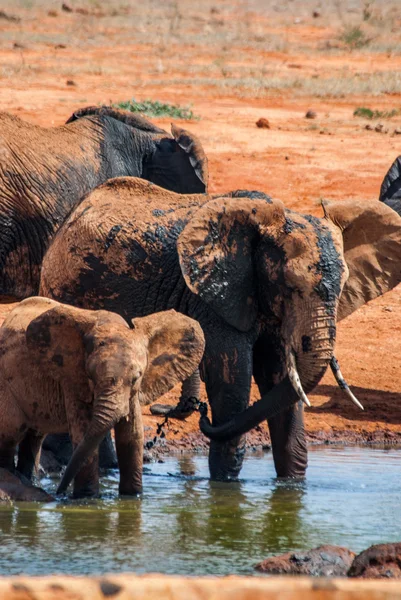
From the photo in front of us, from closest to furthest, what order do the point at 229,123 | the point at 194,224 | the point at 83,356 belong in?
the point at 83,356
the point at 194,224
the point at 229,123

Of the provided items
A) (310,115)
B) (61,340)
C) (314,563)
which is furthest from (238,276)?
(310,115)

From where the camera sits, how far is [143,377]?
20.3 ft

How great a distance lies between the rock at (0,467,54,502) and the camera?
6.22m

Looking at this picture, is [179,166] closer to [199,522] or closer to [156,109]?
[199,522]

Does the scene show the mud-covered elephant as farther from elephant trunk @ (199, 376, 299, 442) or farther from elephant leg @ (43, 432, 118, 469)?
elephant trunk @ (199, 376, 299, 442)

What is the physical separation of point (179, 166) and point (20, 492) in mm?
4818

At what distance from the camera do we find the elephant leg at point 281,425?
698cm

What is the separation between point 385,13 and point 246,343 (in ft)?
103

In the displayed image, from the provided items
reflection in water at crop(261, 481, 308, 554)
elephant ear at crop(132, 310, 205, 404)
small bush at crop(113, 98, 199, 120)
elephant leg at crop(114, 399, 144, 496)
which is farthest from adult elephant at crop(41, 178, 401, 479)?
small bush at crop(113, 98, 199, 120)

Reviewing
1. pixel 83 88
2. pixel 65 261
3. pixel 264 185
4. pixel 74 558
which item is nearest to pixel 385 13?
pixel 83 88

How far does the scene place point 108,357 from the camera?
5.71 meters

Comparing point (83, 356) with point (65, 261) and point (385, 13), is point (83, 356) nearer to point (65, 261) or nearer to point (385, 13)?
point (65, 261)

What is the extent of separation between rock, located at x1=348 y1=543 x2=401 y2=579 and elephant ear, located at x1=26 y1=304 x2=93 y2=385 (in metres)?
1.80

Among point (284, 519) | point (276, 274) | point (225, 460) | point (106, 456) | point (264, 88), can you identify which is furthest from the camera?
point (264, 88)
